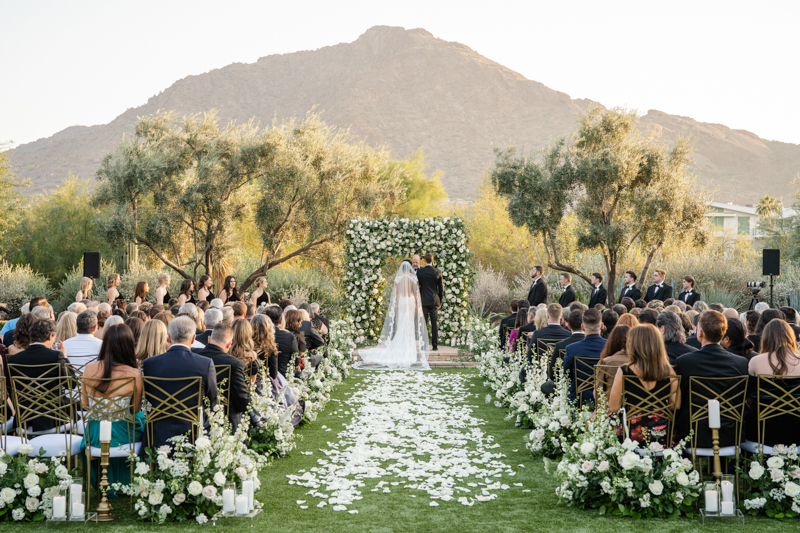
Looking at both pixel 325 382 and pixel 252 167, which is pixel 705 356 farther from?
pixel 252 167

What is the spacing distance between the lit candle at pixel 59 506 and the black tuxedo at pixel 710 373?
165 inches

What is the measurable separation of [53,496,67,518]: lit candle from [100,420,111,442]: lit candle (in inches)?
19.2

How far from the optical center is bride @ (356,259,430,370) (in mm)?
11180

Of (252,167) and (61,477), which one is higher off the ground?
(252,167)

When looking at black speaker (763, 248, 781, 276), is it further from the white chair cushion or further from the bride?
the white chair cushion

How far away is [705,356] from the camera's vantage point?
418 centimetres

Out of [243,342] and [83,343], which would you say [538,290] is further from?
[83,343]

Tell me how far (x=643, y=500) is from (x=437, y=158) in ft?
248

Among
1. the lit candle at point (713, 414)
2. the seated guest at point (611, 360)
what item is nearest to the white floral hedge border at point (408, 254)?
the seated guest at point (611, 360)

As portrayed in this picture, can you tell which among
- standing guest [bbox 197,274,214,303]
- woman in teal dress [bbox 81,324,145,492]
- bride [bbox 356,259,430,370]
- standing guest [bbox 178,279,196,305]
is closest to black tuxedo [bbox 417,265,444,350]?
bride [bbox 356,259,430,370]

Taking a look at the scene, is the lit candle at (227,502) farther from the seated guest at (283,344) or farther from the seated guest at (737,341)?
the seated guest at (737,341)

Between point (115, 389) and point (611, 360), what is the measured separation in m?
3.52

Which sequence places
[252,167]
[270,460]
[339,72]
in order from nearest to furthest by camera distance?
[270,460] < [252,167] < [339,72]

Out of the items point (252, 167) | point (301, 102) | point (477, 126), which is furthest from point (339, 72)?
point (252, 167)
